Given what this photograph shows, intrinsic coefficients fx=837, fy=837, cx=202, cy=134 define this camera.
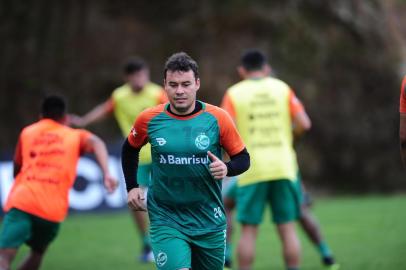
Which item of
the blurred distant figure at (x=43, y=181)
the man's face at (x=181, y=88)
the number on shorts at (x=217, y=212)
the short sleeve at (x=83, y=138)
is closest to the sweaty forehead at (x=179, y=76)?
the man's face at (x=181, y=88)

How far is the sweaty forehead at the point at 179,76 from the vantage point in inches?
232

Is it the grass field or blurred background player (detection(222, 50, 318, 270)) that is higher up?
blurred background player (detection(222, 50, 318, 270))

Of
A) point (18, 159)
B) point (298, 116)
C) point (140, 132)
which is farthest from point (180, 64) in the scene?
point (298, 116)

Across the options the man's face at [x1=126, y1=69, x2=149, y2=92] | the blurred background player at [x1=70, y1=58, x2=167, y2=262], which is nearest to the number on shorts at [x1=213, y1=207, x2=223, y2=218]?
the blurred background player at [x1=70, y1=58, x2=167, y2=262]

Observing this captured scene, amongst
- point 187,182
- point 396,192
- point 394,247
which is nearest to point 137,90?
point 394,247

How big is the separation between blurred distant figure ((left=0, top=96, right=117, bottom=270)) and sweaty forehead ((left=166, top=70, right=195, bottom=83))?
82.3 inches

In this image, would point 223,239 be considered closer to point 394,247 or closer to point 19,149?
point 19,149

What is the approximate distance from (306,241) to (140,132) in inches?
247

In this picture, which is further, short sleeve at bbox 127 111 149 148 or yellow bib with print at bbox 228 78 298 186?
yellow bib with print at bbox 228 78 298 186

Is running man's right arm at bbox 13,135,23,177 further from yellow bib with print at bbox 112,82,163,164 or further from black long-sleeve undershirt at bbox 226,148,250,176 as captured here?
yellow bib with print at bbox 112,82,163,164

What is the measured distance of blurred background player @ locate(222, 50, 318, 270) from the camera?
8453 millimetres

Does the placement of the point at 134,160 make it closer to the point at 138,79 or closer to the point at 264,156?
the point at 264,156

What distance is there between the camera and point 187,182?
600cm

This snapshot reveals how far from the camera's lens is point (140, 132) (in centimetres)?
→ 612
